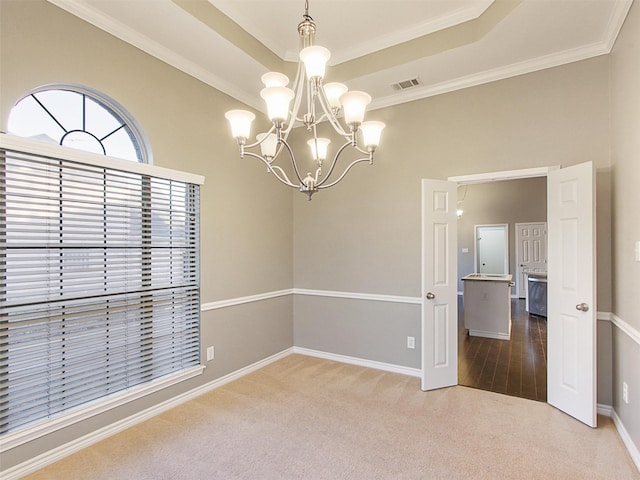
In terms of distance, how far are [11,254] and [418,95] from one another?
3673mm

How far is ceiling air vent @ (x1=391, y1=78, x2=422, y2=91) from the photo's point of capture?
336 cm

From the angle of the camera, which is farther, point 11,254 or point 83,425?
point 83,425

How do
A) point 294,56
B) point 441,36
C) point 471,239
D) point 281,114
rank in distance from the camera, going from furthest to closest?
point 471,239, point 294,56, point 441,36, point 281,114

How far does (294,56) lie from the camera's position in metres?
3.36

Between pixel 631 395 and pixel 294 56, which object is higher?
pixel 294 56

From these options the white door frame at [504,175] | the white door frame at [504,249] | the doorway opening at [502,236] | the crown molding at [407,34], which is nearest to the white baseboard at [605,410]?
the white door frame at [504,175]

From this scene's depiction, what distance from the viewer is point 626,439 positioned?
2.31m

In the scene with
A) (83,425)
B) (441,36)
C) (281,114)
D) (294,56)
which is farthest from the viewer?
(294,56)

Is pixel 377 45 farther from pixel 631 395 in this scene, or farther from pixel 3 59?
pixel 631 395

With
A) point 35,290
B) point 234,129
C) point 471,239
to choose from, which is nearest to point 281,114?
point 234,129

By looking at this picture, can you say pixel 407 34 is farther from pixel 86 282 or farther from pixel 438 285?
pixel 86 282

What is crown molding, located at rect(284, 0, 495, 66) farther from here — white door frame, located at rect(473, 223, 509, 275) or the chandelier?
white door frame, located at rect(473, 223, 509, 275)

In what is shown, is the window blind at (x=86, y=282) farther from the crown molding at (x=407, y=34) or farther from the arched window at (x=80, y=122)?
the crown molding at (x=407, y=34)

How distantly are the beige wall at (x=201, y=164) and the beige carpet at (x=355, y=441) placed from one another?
35cm
